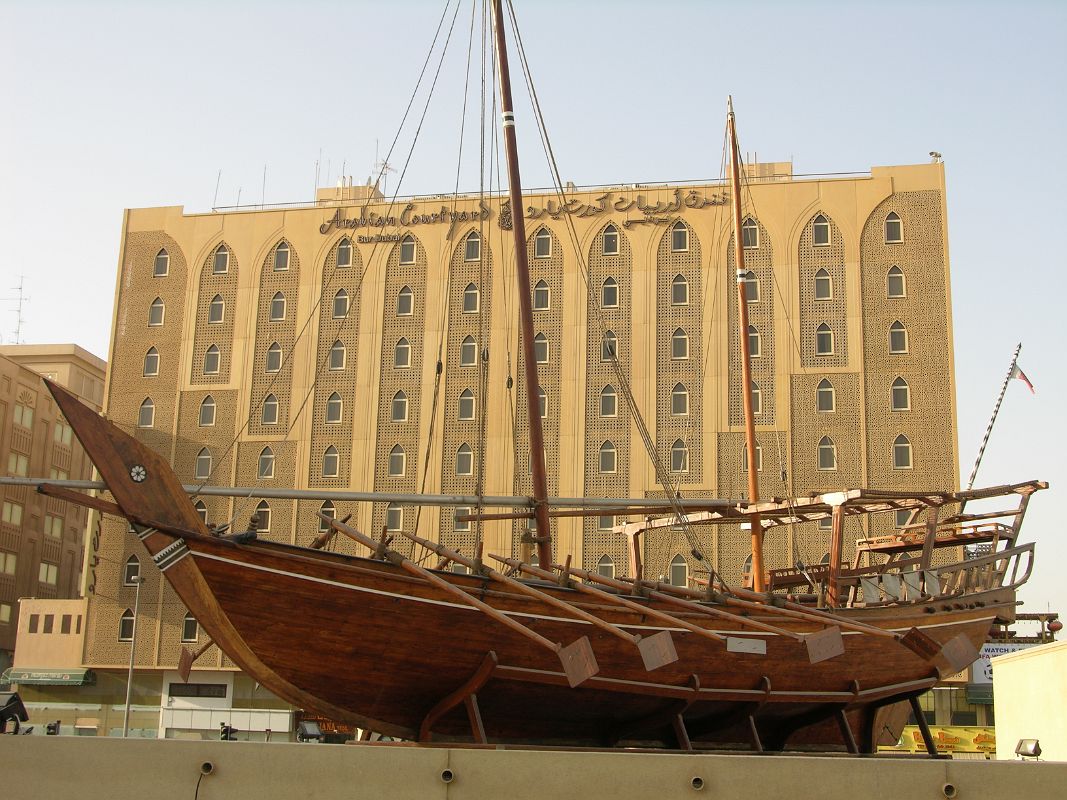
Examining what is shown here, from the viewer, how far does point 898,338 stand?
4028 centimetres

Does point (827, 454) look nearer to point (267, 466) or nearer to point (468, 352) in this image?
point (468, 352)

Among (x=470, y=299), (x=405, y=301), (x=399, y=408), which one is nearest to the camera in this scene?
(x=399, y=408)

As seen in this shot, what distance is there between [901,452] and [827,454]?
2514 mm

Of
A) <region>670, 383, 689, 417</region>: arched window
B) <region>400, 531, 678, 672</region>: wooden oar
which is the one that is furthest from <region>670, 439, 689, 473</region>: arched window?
<region>400, 531, 678, 672</region>: wooden oar

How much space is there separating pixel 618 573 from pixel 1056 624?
21.4m

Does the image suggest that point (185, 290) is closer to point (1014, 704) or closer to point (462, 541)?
point (462, 541)

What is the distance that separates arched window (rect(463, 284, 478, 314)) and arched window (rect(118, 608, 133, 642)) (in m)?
17.2

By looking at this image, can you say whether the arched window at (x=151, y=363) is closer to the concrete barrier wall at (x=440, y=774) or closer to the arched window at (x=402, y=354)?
the arched window at (x=402, y=354)

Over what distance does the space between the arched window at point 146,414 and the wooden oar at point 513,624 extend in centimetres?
3336

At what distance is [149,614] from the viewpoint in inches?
1673

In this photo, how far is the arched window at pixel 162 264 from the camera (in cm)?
4600

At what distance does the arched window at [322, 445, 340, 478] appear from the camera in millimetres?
42094

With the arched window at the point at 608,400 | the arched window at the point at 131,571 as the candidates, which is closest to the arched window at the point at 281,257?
the arched window at the point at 131,571

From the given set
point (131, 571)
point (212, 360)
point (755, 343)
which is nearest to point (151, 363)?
point (212, 360)
